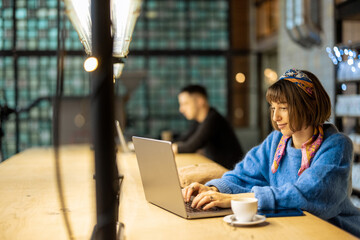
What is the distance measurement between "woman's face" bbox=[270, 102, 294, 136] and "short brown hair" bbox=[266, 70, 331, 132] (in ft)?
0.05

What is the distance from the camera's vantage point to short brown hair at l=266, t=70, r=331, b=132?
5.06 feet

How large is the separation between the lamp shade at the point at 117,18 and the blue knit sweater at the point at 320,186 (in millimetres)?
589

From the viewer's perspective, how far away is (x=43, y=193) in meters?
1.80

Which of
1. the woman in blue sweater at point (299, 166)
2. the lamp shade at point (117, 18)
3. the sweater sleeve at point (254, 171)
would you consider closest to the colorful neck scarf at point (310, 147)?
the woman in blue sweater at point (299, 166)

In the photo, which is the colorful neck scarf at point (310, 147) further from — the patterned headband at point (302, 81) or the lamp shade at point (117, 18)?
the lamp shade at point (117, 18)

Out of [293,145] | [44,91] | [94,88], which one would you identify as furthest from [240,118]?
[94,88]

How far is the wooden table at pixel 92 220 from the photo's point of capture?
114 cm

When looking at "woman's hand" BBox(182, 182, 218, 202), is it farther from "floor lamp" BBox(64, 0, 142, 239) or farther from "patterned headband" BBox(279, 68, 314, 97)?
"floor lamp" BBox(64, 0, 142, 239)

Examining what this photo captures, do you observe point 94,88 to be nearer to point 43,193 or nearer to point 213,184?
point 213,184

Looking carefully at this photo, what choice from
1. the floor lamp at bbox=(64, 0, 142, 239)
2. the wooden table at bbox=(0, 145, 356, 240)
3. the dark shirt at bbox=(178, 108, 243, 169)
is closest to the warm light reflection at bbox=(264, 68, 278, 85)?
the dark shirt at bbox=(178, 108, 243, 169)

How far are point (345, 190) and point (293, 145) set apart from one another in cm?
29

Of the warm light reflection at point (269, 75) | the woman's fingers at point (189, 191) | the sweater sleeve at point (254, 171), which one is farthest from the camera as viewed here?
the warm light reflection at point (269, 75)

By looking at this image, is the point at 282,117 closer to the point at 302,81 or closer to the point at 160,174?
the point at 302,81

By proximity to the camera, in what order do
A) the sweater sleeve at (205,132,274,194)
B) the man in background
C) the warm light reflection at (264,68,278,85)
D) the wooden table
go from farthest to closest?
the warm light reflection at (264,68,278,85), the man in background, the sweater sleeve at (205,132,274,194), the wooden table
